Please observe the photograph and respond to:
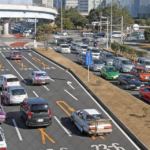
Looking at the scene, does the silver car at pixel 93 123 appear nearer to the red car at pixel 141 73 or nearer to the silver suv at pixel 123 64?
the red car at pixel 141 73

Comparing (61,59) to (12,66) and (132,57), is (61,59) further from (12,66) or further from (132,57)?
(132,57)

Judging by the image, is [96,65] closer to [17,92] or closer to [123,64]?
[123,64]

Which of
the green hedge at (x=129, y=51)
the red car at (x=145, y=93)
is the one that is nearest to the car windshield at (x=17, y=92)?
the red car at (x=145, y=93)

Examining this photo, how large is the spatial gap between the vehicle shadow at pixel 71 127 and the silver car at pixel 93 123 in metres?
0.20

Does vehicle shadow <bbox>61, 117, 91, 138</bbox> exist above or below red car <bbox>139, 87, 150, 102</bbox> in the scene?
below

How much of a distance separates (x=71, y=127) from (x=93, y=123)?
1.67 m

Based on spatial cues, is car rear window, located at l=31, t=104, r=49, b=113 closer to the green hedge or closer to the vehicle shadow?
the vehicle shadow

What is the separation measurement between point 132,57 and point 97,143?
24.8 metres

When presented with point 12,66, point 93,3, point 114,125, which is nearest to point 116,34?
point 12,66

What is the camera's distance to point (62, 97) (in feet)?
63.6

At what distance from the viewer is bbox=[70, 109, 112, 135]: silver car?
41.8 feet

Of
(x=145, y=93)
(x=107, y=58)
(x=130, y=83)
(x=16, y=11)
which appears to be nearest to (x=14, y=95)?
(x=145, y=93)

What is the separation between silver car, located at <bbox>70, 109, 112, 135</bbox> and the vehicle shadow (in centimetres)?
20

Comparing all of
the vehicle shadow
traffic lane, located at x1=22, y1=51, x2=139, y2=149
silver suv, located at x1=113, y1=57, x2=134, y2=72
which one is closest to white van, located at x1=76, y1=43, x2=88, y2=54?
silver suv, located at x1=113, y1=57, x2=134, y2=72
